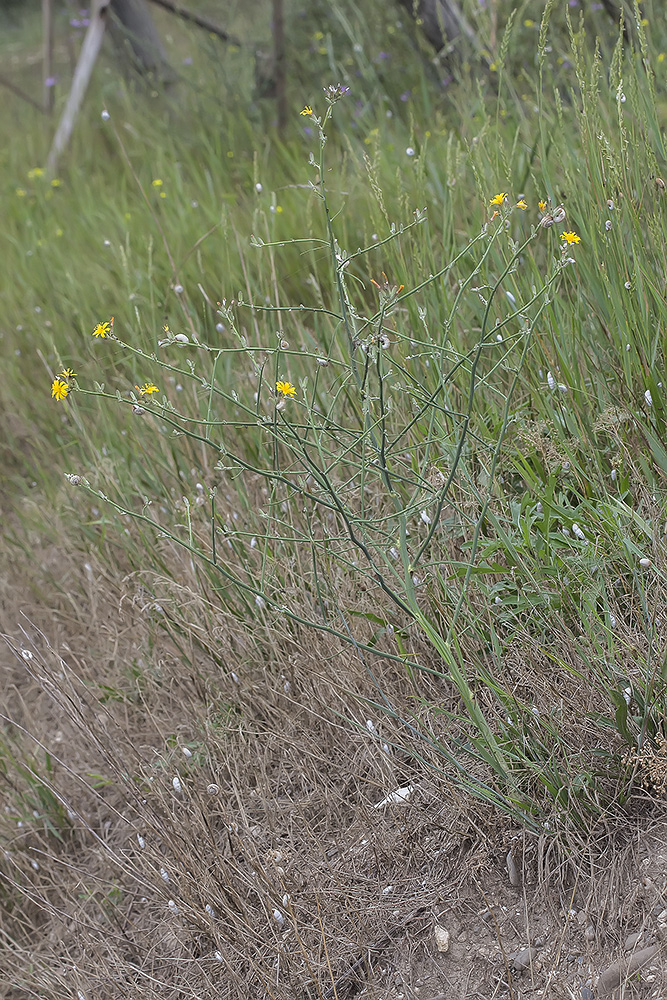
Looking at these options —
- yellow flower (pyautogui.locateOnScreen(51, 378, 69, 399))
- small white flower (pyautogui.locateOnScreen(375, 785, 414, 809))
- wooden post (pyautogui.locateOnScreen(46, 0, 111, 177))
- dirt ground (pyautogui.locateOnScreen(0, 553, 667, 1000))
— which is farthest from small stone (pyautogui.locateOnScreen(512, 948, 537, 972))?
wooden post (pyautogui.locateOnScreen(46, 0, 111, 177))

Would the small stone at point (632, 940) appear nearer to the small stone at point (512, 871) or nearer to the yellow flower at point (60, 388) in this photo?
the small stone at point (512, 871)

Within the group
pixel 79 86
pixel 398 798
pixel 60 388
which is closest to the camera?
pixel 60 388

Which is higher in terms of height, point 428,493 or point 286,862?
point 428,493

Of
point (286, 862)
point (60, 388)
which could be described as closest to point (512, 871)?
point (286, 862)

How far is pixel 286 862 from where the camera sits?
1501 millimetres

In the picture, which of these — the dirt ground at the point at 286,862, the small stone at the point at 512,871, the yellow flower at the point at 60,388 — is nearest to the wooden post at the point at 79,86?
the dirt ground at the point at 286,862

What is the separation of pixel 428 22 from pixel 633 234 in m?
2.57

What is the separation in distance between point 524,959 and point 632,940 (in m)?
0.17

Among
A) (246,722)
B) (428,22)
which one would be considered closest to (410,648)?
(246,722)

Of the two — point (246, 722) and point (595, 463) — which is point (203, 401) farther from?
point (595, 463)

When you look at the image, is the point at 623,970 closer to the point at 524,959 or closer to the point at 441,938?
the point at 524,959

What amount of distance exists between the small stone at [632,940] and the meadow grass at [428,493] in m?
0.16

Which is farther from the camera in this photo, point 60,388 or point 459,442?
point 60,388

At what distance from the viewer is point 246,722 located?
1.76 m
